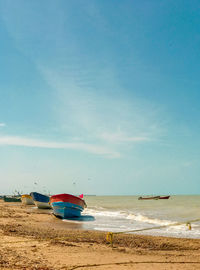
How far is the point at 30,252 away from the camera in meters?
8.07

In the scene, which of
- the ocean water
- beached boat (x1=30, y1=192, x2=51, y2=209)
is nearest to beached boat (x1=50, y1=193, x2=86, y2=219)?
the ocean water

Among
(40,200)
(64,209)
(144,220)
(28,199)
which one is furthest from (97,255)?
(28,199)

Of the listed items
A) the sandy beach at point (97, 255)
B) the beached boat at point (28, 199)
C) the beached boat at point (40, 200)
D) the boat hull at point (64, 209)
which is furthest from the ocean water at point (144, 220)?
the beached boat at point (28, 199)

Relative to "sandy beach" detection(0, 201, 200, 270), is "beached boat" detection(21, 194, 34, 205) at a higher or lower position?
lower

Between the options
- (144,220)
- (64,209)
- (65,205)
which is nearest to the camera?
(64,209)

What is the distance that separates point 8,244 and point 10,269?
10.2 ft

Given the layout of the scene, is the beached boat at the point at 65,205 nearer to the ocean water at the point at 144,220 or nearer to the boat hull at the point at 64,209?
the boat hull at the point at 64,209

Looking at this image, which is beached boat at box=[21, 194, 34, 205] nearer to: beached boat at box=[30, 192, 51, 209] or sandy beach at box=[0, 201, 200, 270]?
beached boat at box=[30, 192, 51, 209]

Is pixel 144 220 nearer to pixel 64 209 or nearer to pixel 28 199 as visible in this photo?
pixel 64 209

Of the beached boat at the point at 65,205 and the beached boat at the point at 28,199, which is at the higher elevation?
the beached boat at the point at 65,205

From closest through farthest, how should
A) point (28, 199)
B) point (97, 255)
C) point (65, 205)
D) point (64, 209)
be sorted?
point (97, 255), point (64, 209), point (65, 205), point (28, 199)

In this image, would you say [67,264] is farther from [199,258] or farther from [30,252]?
[199,258]

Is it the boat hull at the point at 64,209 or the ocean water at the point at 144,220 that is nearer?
the ocean water at the point at 144,220

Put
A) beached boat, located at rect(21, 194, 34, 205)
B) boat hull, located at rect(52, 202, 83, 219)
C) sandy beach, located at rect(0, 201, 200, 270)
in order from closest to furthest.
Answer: sandy beach, located at rect(0, 201, 200, 270) < boat hull, located at rect(52, 202, 83, 219) < beached boat, located at rect(21, 194, 34, 205)
